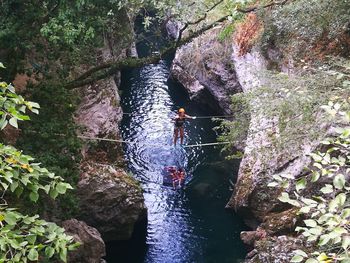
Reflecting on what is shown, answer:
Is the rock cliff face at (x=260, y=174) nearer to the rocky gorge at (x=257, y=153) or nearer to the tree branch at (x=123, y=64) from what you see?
the rocky gorge at (x=257, y=153)

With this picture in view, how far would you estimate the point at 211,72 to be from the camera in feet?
74.0

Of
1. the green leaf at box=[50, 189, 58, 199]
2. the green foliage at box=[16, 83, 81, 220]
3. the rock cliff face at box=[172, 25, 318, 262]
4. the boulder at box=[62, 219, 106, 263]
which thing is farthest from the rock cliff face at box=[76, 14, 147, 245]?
the green leaf at box=[50, 189, 58, 199]

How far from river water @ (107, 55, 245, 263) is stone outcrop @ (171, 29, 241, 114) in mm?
1031

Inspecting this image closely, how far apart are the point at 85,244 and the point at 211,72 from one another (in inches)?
525

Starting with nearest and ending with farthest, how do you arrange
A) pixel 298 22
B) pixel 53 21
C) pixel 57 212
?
pixel 53 21
pixel 57 212
pixel 298 22

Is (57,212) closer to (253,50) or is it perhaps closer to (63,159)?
(63,159)

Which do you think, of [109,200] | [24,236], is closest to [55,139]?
[109,200]

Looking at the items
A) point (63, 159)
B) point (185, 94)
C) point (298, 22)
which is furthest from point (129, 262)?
point (185, 94)

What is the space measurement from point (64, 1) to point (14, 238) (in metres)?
7.03

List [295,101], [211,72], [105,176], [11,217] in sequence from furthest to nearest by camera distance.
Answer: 1. [211,72]
2. [105,176]
3. [295,101]
4. [11,217]

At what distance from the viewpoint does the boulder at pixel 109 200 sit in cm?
1302

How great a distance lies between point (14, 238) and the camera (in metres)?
3.66

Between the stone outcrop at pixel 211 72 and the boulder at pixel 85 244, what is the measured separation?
36.3 feet

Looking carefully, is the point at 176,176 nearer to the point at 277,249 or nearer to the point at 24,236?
the point at 277,249
